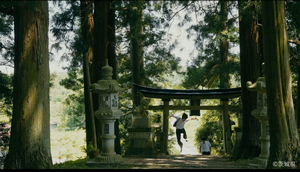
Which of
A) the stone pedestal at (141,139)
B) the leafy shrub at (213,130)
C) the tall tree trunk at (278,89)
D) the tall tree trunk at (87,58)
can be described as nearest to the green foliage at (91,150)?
the tall tree trunk at (87,58)

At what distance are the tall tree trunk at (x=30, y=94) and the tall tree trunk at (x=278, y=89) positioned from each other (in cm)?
434

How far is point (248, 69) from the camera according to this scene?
10.2 metres

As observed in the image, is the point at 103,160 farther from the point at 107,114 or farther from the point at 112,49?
the point at 112,49

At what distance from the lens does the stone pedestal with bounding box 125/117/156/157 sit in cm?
1091

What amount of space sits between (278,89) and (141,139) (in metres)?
5.44

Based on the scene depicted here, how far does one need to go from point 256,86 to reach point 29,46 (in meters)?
5.30

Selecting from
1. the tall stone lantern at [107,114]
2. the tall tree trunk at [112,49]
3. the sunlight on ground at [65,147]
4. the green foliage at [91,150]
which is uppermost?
the tall tree trunk at [112,49]

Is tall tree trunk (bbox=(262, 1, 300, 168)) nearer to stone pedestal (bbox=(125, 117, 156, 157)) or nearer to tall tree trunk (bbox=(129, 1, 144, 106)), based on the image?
stone pedestal (bbox=(125, 117, 156, 157))

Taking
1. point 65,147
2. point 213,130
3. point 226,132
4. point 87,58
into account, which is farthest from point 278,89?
point 65,147

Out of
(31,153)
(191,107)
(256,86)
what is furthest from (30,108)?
(191,107)

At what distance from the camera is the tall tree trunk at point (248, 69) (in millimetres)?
9828

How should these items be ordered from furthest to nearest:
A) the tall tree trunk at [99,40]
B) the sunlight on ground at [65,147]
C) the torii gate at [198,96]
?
1. the sunlight on ground at [65,147]
2. the torii gate at [198,96]
3. the tall tree trunk at [99,40]

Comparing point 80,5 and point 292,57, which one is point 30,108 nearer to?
point 80,5

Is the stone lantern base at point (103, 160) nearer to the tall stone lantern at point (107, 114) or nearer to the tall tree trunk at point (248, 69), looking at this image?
the tall stone lantern at point (107, 114)
